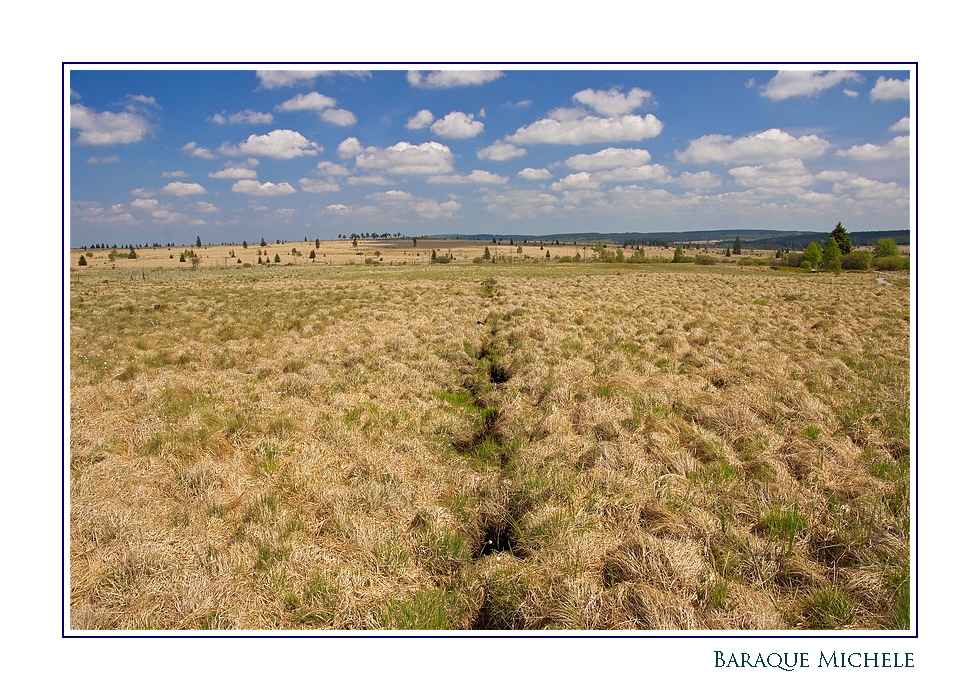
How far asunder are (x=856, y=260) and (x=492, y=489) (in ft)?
162

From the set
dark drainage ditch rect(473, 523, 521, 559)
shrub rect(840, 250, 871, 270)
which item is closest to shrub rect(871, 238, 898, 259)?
shrub rect(840, 250, 871, 270)

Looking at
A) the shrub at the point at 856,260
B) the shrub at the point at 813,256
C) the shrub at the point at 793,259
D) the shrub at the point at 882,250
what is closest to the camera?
the shrub at the point at 882,250

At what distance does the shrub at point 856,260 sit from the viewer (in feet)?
131

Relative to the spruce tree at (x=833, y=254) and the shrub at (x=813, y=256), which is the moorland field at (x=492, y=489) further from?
the shrub at (x=813, y=256)

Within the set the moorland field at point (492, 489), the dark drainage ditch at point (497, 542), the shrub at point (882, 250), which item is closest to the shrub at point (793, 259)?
the shrub at point (882, 250)

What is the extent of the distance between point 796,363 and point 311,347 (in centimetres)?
1278

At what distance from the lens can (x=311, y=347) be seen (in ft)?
44.0

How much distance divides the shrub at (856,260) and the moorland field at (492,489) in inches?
1409

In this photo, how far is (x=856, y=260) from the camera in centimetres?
4106

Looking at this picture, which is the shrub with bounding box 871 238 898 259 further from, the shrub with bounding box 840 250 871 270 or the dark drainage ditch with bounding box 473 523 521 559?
the dark drainage ditch with bounding box 473 523 521 559

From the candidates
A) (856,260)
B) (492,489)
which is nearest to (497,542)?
(492,489)
